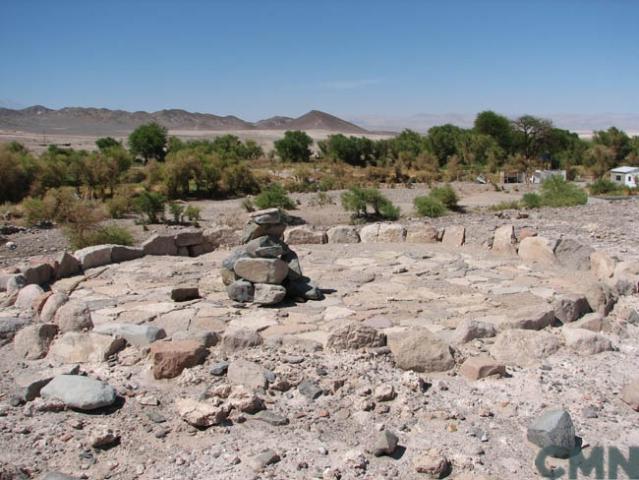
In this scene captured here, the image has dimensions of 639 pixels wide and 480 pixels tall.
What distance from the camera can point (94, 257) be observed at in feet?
27.3

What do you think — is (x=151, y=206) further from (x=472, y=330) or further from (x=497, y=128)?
(x=497, y=128)

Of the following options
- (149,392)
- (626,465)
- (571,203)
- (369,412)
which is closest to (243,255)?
(149,392)

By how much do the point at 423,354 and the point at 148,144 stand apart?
143 feet

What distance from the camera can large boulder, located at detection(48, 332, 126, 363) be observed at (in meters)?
5.25

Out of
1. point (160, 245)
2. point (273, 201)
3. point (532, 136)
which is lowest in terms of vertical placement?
point (273, 201)

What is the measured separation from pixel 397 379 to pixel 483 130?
162 ft

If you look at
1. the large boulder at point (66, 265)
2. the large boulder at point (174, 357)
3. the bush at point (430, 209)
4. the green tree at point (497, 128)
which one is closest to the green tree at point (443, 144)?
the green tree at point (497, 128)

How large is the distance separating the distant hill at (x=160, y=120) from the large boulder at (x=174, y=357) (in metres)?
132

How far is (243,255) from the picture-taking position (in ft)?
21.8

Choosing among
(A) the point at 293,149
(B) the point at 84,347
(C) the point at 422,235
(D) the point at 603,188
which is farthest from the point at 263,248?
(A) the point at 293,149

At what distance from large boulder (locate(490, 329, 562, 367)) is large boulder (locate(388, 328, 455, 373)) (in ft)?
1.66

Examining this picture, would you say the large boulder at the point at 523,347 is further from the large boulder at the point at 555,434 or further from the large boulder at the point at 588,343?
the large boulder at the point at 555,434

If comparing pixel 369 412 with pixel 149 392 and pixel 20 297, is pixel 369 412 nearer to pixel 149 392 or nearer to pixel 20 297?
pixel 149 392

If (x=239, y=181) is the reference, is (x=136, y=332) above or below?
below
